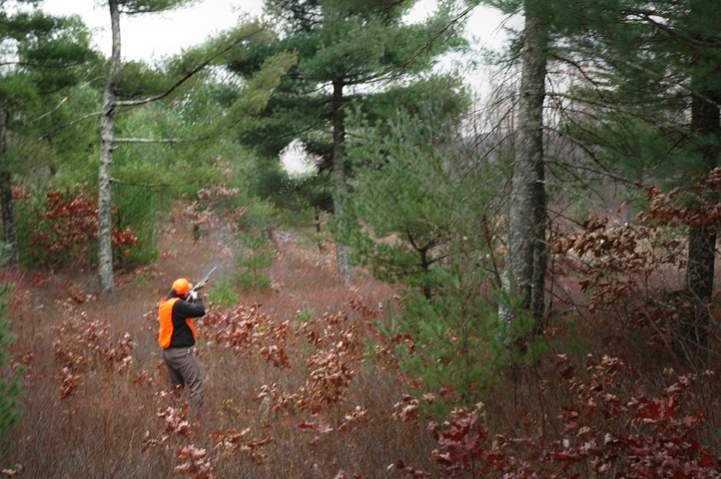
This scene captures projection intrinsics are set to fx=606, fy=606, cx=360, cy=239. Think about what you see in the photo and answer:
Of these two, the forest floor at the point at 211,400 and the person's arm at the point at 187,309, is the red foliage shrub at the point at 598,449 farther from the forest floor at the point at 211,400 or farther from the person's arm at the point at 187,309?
the person's arm at the point at 187,309

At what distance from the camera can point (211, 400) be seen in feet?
24.1

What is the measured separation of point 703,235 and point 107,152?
11.8 m

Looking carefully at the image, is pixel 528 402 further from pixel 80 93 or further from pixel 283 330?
pixel 80 93

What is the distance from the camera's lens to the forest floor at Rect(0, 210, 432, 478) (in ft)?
15.6

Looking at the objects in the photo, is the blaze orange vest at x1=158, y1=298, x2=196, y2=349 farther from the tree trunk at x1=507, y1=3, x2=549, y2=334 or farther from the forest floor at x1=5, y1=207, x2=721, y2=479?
the tree trunk at x1=507, y1=3, x2=549, y2=334

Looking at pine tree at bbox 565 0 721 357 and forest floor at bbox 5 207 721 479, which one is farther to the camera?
pine tree at bbox 565 0 721 357

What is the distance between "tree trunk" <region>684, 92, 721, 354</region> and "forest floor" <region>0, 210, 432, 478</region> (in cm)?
335

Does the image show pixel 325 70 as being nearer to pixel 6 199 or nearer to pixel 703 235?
pixel 6 199

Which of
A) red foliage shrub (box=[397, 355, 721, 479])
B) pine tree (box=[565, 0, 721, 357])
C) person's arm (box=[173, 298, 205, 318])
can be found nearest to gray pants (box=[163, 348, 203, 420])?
person's arm (box=[173, 298, 205, 318])

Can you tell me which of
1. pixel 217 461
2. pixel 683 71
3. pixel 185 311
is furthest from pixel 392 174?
pixel 217 461

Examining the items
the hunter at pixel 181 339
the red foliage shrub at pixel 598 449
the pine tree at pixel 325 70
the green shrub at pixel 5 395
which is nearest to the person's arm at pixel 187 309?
the hunter at pixel 181 339

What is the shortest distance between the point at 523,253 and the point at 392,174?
3.05m

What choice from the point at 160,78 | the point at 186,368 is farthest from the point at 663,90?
the point at 160,78

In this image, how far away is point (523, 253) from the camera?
20.9 ft
